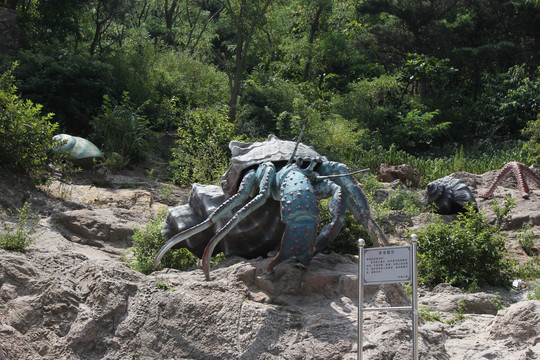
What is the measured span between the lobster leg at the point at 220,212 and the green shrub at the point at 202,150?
4623 millimetres

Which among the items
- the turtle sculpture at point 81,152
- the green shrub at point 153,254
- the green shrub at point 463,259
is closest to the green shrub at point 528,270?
the green shrub at point 463,259

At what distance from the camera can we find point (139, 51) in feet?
60.2

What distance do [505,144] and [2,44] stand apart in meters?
13.1

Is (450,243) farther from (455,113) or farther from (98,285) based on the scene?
(455,113)

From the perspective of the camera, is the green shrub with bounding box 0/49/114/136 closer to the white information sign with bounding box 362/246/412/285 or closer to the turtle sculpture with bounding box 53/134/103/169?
the turtle sculpture with bounding box 53/134/103/169

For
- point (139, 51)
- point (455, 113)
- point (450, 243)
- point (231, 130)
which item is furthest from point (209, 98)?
point (450, 243)

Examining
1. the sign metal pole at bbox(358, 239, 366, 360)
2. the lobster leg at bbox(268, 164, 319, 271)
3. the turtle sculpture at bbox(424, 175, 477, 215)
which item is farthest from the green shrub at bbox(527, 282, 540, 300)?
the turtle sculpture at bbox(424, 175, 477, 215)

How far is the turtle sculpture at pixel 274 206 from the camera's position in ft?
18.7

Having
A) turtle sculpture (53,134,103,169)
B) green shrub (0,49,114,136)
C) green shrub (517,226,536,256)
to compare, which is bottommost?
green shrub (517,226,536,256)

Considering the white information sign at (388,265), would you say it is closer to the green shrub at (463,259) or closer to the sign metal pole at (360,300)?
the sign metal pole at (360,300)

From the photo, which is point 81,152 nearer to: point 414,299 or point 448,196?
point 448,196

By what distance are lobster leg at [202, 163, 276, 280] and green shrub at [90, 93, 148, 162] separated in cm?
698

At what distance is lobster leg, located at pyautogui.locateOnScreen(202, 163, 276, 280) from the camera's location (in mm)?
5820

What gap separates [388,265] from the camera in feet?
14.5
